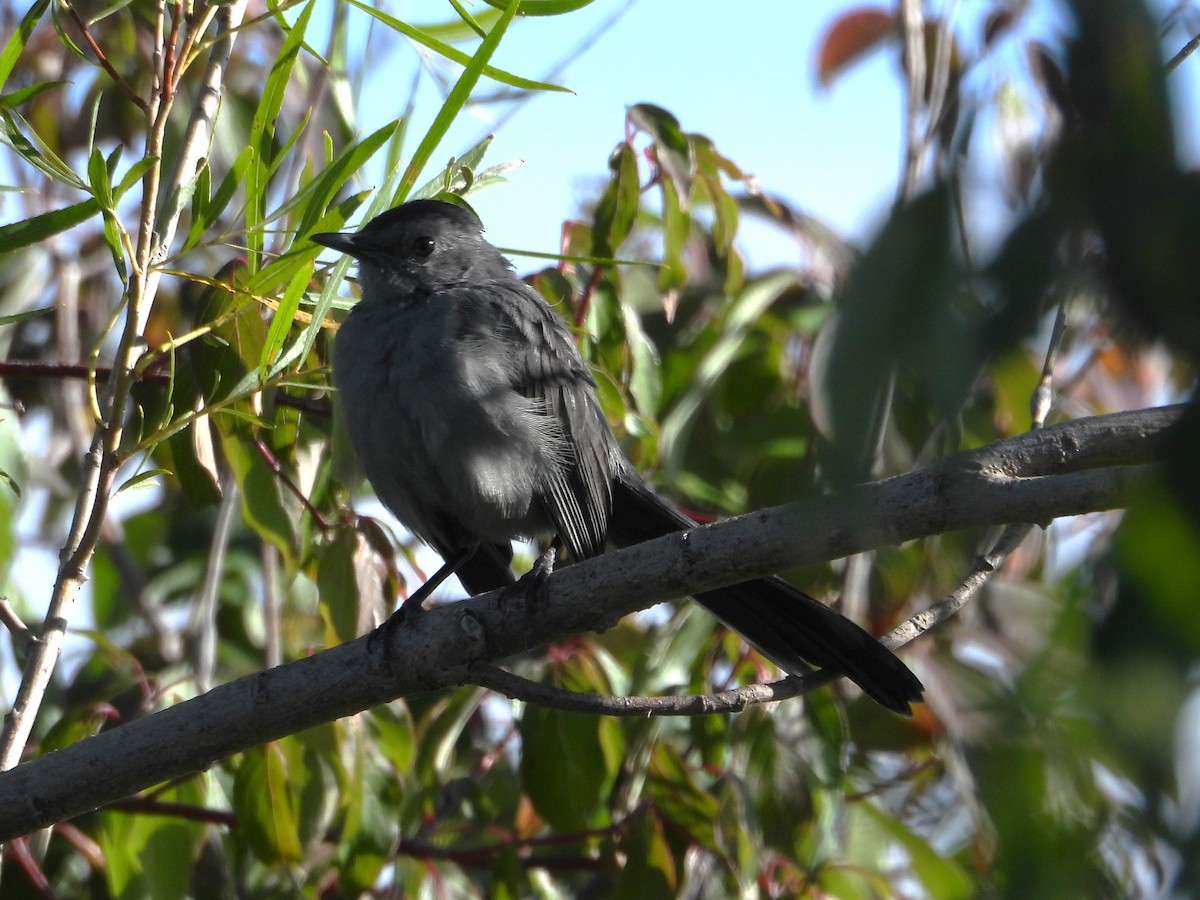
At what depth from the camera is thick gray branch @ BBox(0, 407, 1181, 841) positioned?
7.97ft

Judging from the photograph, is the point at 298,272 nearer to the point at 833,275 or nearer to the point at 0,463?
the point at 0,463

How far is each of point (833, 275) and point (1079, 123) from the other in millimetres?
3724

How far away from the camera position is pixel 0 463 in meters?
3.38

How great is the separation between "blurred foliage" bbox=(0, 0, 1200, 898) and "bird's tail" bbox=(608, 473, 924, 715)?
26cm

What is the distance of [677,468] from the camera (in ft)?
14.2

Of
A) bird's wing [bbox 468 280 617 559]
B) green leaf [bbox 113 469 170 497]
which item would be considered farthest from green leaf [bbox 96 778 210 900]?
bird's wing [bbox 468 280 617 559]

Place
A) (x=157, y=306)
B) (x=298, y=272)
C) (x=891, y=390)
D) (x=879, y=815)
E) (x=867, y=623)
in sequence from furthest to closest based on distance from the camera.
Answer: (x=157, y=306)
(x=867, y=623)
(x=879, y=815)
(x=298, y=272)
(x=891, y=390)

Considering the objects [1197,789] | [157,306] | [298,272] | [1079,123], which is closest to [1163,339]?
[1079,123]

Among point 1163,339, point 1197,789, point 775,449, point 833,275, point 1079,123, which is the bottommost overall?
point 1197,789

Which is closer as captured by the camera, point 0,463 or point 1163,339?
point 1163,339

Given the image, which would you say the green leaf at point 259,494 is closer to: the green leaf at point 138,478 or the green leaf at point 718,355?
the green leaf at point 138,478

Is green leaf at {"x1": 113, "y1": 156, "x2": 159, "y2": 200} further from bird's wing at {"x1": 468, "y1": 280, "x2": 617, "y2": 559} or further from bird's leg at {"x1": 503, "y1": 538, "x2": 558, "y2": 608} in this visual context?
bird's wing at {"x1": 468, "y1": 280, "x2": 617, "y2": 559}

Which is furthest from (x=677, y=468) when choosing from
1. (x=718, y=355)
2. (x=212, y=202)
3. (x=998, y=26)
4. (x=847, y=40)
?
(x=998, y=26)

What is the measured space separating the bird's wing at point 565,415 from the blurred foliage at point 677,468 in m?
0.22
